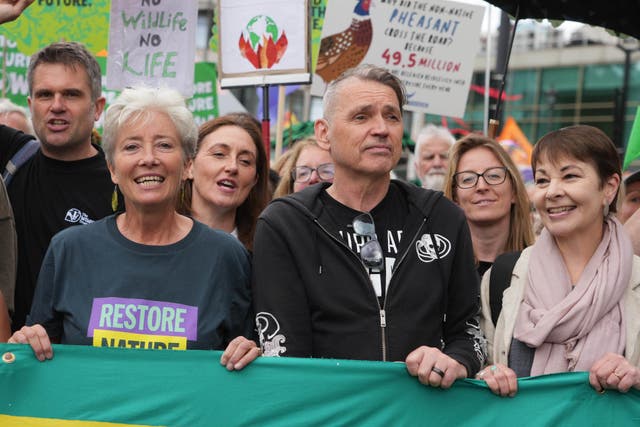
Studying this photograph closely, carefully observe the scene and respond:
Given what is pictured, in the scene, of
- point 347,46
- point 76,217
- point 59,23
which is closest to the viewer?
point 76,217

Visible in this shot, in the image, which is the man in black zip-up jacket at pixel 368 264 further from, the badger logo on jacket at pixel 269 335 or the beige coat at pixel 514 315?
the beige coat at pixel 514 315

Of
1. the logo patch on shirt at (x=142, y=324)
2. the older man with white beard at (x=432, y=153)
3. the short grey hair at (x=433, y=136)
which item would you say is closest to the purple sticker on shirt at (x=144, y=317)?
the logo patch on shirt at (x=142, y=324)

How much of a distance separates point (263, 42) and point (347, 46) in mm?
1492

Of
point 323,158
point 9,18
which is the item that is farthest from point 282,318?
point 323,158

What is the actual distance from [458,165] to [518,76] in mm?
36694

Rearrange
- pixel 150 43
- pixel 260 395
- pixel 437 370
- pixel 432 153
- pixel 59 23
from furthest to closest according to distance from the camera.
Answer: pixel 59 23 → pixel 432 153 → pixel 150 43 → pixel 260 395 → pixel 437 370

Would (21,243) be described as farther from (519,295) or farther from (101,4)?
(101,4)

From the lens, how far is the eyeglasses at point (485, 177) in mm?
4527

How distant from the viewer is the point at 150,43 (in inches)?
217

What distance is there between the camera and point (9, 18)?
12.5ft

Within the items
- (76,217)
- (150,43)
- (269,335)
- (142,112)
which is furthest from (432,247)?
(150,43)

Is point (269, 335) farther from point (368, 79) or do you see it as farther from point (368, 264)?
point (368, 79)

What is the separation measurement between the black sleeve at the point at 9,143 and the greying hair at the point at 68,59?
0.20 metres

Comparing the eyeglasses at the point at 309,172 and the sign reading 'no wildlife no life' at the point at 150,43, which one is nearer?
the eyeglasses at the point at 309,172
